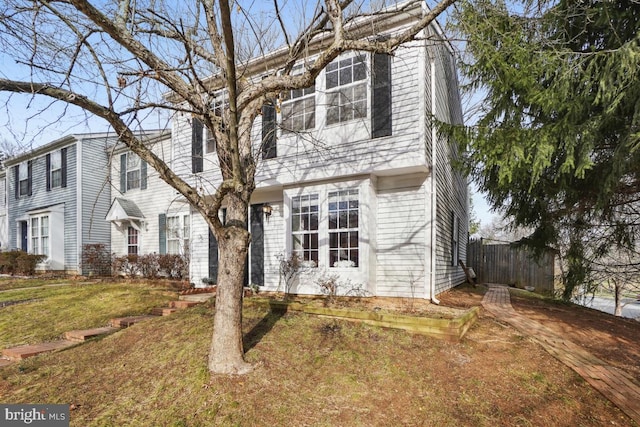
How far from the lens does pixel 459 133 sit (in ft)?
20.9

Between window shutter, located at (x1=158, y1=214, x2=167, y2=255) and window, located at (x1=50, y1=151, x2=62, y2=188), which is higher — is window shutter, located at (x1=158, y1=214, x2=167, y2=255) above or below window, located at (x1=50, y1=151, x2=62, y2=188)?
below

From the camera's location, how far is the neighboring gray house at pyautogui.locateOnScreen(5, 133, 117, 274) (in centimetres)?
1485

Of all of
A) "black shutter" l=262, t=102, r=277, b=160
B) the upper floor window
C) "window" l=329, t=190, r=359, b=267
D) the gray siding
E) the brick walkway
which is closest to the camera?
the brick walkway

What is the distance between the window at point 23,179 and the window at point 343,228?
18.7 m

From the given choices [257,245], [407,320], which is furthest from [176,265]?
[407,320]

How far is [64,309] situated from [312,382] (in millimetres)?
6658

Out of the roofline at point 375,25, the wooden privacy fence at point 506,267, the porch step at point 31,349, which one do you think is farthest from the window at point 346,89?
the wooden privacy fence at point 506,267

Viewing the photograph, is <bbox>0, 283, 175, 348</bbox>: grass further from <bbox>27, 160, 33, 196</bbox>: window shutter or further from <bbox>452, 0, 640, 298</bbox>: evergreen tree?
<bbox>27, 160, 33, 196</bbox>: window shutter

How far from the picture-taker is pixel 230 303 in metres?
3.93

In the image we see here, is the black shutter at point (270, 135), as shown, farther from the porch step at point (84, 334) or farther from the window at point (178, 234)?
the porch step at point (84, 334)

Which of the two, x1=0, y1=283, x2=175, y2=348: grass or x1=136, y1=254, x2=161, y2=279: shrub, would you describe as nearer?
x1=0, y1=283, x2=175, y2=348: grass

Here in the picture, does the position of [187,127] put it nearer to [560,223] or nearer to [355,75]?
[355,75]

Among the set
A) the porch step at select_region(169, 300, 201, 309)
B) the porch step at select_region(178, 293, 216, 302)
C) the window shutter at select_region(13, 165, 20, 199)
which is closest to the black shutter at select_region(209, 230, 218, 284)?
the porch step at select_region(178, 293, 216, 302)

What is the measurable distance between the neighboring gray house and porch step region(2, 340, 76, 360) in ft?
Answer: 33.8
